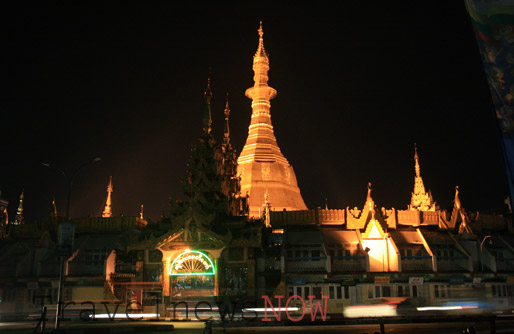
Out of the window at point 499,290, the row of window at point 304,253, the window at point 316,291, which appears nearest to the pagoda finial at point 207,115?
the row of window at point 304,253

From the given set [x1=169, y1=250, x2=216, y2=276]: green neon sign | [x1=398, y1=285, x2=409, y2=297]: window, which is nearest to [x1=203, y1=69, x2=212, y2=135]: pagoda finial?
[x1=169, y1=250, x2=216, y2=276]: green neon sign

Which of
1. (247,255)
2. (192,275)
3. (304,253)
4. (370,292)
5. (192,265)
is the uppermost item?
(304,253)

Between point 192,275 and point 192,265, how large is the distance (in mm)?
724

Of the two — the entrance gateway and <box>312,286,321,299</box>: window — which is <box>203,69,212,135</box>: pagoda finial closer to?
the entrance gateway

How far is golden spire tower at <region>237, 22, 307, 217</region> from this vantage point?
187 feet

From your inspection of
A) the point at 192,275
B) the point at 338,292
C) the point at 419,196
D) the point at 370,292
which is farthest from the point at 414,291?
the point at 419,196

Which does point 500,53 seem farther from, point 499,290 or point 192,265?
point 499,290

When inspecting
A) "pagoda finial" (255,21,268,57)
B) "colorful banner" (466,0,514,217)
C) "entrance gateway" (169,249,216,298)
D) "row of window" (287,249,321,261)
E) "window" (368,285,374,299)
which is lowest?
"window" (368,285,374,299)

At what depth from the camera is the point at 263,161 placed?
60.3 m

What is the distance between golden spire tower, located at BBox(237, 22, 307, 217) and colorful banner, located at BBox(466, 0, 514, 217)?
137ft

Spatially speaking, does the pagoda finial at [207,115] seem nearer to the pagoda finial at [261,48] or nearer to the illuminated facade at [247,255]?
the illuminated facade at [247,255]

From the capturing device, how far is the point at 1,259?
1597 inches

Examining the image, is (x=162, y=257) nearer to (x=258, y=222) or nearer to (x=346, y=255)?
(x=258, y=222)

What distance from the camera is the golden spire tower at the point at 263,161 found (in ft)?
187
